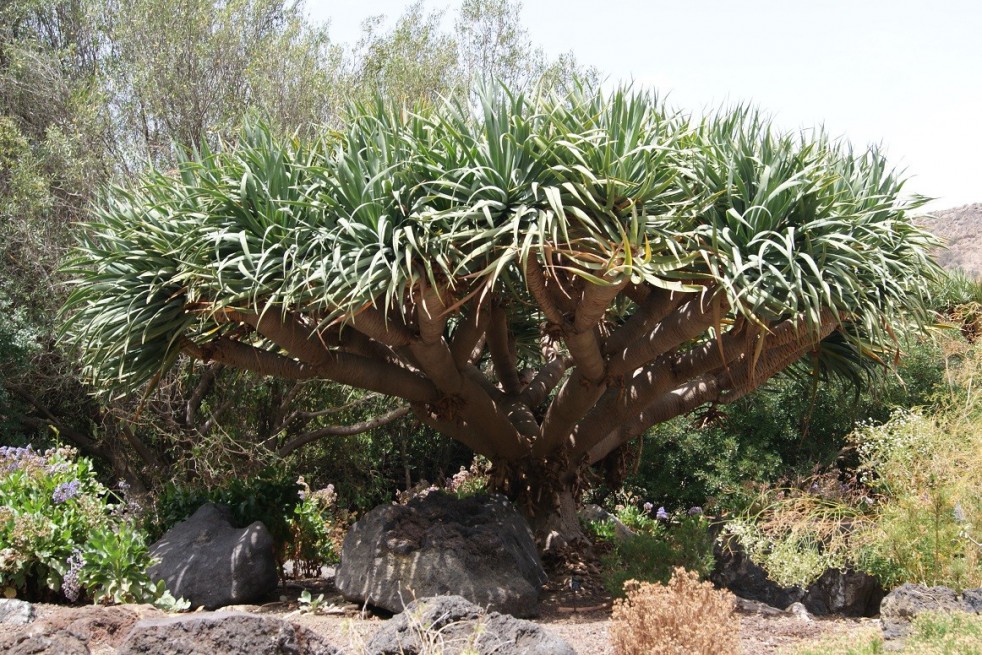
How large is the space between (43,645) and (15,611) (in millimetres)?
1595

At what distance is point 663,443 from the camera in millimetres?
10914

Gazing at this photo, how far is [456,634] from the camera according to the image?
396 centimetres

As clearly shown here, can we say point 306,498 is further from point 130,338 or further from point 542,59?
point 542,59

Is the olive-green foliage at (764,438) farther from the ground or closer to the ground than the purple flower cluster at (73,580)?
farther from the ground

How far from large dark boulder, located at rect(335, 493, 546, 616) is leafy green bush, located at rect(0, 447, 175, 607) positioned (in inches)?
51.8

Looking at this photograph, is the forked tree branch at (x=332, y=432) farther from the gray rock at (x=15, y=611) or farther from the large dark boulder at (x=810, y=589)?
the gray rock at (x=15, y=611)

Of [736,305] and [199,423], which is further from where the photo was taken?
[199,423]

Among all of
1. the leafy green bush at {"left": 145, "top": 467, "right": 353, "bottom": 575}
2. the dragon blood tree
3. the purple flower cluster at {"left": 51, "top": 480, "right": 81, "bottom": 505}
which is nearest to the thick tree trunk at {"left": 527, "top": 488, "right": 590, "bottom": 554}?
the dragon blood tree

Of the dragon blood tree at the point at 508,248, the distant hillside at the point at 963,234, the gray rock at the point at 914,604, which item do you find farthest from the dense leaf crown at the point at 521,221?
the distant hillside at the point at 963,234

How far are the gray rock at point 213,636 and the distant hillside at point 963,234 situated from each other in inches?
581

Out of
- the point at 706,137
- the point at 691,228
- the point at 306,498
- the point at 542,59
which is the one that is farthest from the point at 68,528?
the point at 542,59

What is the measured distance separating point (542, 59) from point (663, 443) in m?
6.34

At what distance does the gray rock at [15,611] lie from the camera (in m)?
5.40

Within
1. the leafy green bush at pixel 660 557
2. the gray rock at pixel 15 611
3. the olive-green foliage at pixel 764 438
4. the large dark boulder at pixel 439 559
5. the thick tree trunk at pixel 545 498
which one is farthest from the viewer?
the olive-green foliage at pixel 764 438
